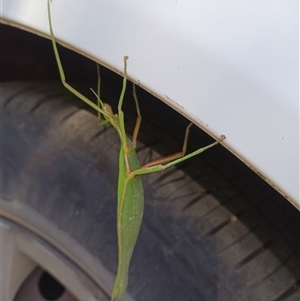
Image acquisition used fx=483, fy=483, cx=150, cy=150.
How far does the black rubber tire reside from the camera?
94cm

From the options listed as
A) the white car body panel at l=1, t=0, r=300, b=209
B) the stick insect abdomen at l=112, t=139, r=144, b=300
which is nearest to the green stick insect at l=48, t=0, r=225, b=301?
the stick insect abdomen at l=112, t=139, r=144, b=300

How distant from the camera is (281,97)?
661 mm

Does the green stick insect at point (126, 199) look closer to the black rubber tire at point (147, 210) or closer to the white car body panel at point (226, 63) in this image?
the black rubber tire at point (147, 210)

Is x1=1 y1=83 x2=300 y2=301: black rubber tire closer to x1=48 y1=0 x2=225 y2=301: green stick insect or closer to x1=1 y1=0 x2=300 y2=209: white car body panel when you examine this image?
x1=48 y1=0 x2=225 y2=301: green stick insect

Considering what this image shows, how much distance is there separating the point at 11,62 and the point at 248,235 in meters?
0.71

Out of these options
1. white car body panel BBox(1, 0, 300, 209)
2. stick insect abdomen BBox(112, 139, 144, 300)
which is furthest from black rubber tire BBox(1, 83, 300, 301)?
white car body panel BBox(1, 0, 300, 209)

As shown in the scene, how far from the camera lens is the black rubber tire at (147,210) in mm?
938

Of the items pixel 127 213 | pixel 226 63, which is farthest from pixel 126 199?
pixel 226 63

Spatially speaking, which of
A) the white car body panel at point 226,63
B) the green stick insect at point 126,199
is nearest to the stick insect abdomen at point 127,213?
the green stick insect at point 126,199

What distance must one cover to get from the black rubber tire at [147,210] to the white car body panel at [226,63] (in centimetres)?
28

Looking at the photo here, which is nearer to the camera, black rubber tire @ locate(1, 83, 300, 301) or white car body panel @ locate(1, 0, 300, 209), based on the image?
white car body panel @ locate(1, 0, 300, 209)

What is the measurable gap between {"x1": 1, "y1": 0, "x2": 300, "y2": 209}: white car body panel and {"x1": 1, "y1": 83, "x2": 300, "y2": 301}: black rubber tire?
28 centimetres

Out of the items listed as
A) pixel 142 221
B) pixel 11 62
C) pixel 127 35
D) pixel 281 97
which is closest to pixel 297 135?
pixel 281 97

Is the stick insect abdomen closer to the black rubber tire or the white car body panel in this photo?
the black rubber tire
